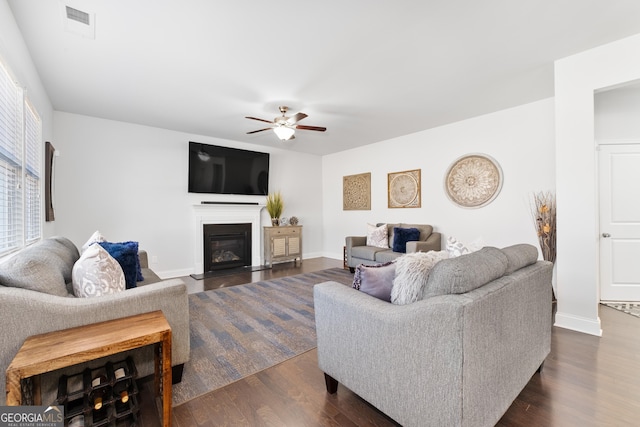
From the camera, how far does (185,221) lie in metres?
4.99

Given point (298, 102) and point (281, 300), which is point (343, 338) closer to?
point (281, 300)

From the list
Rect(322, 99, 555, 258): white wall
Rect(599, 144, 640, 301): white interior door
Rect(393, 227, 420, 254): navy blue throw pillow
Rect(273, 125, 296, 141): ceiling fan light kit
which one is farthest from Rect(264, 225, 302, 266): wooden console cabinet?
Rect(599, 144, 640, 301): white interior door

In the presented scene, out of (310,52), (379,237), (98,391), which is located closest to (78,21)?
(310,52)

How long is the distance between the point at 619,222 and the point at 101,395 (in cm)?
537

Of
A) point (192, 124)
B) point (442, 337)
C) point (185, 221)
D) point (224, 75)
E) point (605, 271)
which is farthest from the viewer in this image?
point (185, 221)

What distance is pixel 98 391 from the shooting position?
4.83 ft

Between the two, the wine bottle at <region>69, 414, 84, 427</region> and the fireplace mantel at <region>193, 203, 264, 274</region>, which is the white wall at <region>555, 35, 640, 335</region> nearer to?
the wine bottle at <region>69, 414, 84, 427</region>

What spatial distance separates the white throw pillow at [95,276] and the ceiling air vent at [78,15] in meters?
1.73

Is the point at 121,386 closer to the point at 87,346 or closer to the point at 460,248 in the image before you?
the point at 87,346

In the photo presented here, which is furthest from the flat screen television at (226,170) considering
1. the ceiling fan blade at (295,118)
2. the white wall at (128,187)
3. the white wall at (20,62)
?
the ceiling fan blade at (295,118)

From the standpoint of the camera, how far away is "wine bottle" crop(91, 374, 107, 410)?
140cm

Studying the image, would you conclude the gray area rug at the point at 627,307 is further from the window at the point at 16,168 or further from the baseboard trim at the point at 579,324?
the window at the point at 16,168

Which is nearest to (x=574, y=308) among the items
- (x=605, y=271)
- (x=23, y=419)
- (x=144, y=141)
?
(x=605, y=271)

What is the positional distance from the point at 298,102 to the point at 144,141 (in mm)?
2836
